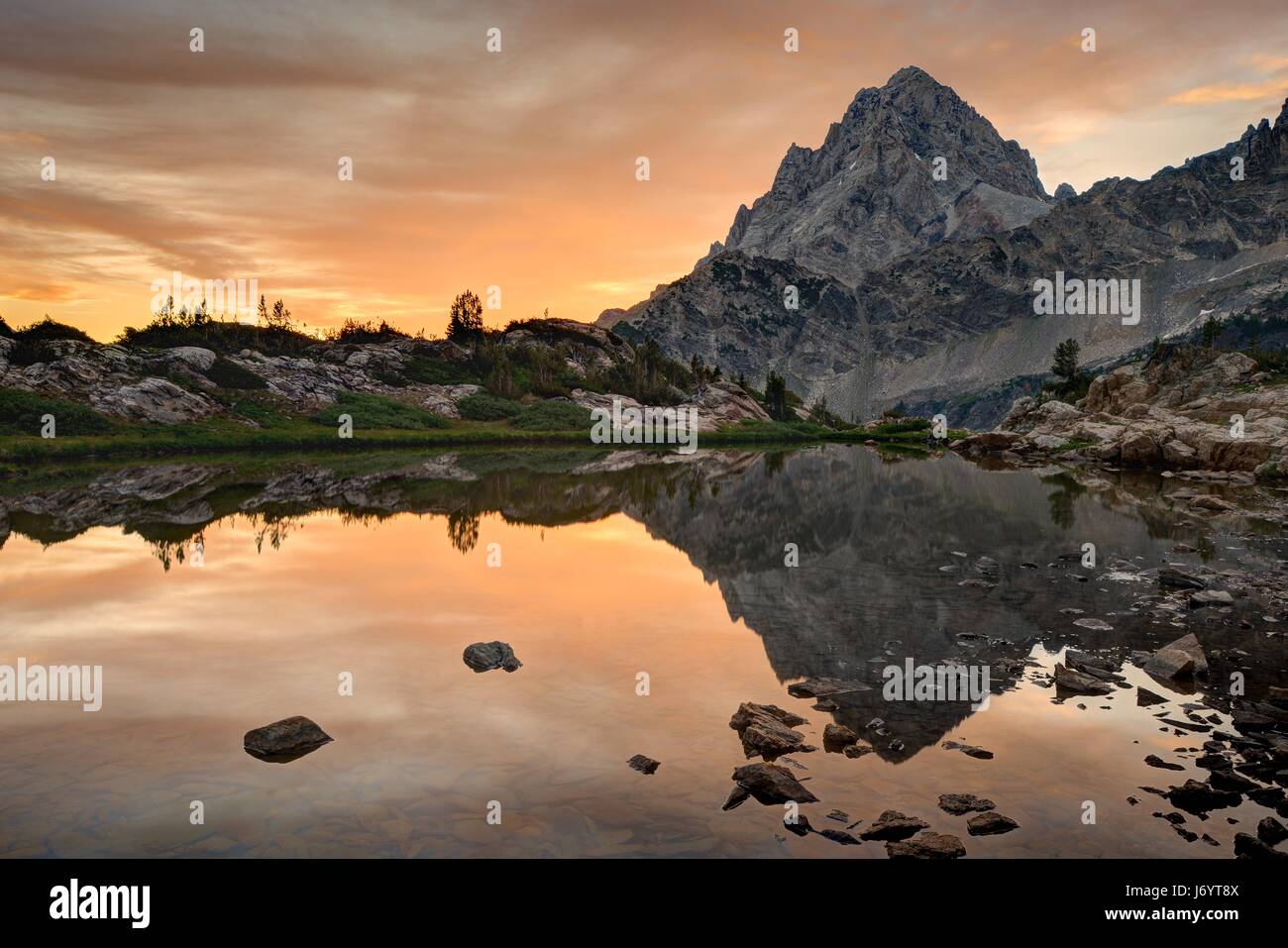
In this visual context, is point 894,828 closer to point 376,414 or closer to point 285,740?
point 285,740

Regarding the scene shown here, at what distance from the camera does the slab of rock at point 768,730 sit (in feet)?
43.2

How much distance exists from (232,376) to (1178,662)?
513ft

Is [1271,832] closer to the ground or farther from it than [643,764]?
closer to the ground

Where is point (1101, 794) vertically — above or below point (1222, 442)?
below

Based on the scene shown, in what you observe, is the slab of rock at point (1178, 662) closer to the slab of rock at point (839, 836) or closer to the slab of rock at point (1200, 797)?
the slab of rock at point (1200, 797)

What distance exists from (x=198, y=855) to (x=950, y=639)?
17628 millimetres

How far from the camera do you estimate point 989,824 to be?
10602 millimetres

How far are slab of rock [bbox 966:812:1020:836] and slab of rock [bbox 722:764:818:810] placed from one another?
86.8 inches

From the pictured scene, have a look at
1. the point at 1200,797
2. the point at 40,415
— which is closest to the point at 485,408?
the point at 40,415

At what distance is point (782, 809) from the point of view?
11.1 m

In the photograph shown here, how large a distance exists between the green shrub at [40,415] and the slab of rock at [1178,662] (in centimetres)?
11698

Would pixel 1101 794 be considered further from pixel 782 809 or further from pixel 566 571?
pixel 566 571

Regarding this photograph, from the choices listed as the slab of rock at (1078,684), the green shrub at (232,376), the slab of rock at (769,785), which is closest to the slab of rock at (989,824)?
the slab of rock at (769,785)
